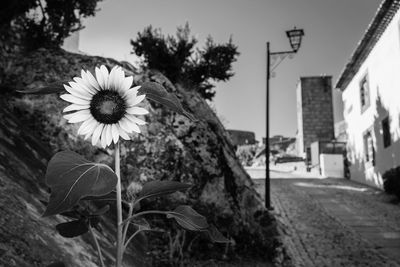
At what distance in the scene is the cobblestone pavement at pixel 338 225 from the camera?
21.3 feet

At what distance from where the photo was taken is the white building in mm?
13688

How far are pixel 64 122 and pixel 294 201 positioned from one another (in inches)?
352

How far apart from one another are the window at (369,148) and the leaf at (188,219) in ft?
56.3

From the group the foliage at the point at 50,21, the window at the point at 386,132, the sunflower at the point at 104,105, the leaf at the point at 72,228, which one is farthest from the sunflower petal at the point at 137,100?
the window at the point at 386,132

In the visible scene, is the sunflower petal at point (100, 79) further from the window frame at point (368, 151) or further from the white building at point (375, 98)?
the window frame at point (368, 151)

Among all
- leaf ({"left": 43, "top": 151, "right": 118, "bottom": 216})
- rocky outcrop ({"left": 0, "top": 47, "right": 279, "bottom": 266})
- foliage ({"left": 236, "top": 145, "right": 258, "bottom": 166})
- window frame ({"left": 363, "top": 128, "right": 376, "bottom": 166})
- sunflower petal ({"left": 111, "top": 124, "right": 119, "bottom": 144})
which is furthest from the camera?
foliage ({"left": 236, "top": 145, "right": 258, "bottom": 166})

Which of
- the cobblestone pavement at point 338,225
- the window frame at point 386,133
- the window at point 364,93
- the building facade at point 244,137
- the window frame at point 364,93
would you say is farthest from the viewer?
the building facade at point 244,137

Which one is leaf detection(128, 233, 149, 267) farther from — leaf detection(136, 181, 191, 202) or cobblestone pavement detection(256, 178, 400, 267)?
cobblestone pavement detection(256, 178, 400, 267)

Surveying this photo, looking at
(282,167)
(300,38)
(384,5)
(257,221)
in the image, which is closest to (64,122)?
(257,221)

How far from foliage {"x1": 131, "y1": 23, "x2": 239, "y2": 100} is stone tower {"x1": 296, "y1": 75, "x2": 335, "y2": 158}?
52.6 ft

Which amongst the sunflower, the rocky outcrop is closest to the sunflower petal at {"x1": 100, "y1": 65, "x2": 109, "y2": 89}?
the sunflower

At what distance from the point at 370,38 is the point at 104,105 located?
1666 cm

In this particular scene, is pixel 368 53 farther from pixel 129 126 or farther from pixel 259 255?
pixel 129 126

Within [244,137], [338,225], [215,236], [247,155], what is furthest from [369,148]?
[244,137]
